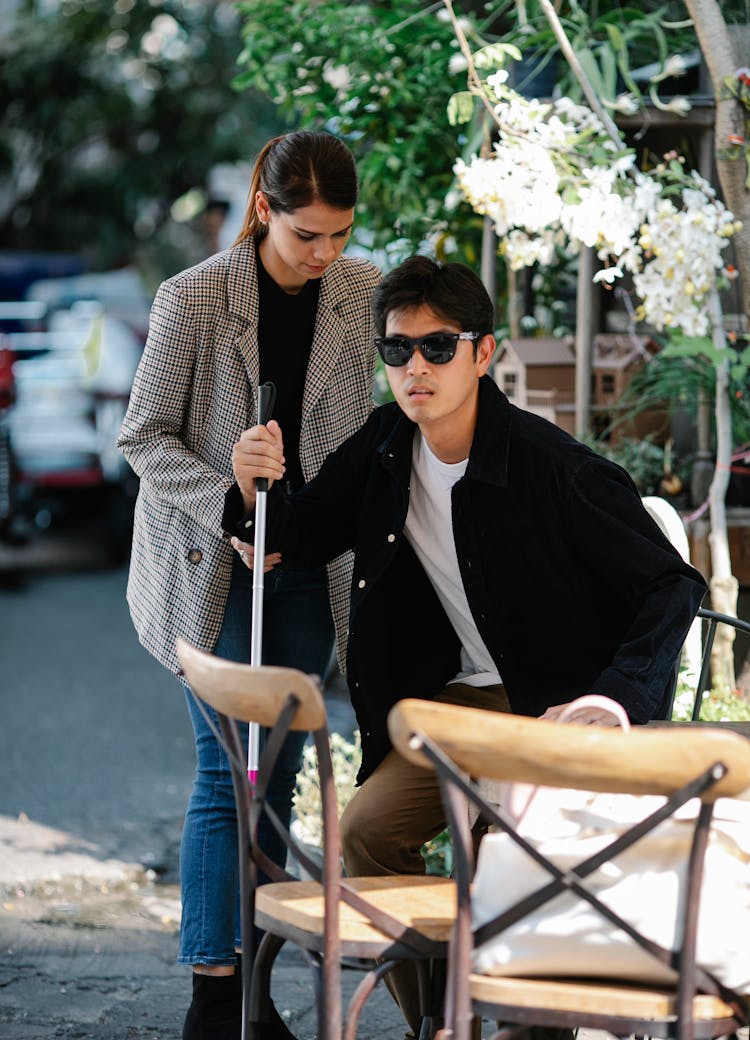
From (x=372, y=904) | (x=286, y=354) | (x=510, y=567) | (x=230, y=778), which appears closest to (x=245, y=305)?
(x=286, y=354)

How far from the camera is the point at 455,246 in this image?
560 cm

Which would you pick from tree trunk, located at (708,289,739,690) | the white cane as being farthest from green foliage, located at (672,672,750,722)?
the white cane

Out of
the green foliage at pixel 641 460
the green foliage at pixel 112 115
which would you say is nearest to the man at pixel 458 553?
the green foliage at pixel 641 460

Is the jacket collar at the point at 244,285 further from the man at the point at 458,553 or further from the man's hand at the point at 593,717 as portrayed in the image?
the man's hand at the point at 593,717

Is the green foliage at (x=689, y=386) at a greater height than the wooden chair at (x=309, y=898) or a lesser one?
greater

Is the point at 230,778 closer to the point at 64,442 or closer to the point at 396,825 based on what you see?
the point at 396,825

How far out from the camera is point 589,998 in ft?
7.42

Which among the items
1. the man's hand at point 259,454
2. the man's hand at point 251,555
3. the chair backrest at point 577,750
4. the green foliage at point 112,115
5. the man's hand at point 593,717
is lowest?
the man's hand at point 593,717

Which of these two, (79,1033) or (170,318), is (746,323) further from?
(79,1033)

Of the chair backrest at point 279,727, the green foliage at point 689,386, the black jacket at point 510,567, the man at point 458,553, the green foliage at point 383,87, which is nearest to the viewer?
the chair backrest at point 279,727

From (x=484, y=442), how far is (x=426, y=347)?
0.76ft

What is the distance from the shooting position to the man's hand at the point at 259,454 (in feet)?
10.4

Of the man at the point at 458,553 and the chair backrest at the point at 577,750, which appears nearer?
the chair backrest at the point at 577,750

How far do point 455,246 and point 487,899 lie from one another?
3.63m
